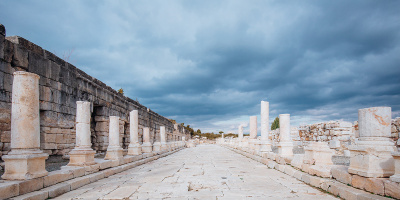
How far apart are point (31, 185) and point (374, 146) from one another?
6227 mm

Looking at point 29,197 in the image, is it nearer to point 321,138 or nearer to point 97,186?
point 97,186

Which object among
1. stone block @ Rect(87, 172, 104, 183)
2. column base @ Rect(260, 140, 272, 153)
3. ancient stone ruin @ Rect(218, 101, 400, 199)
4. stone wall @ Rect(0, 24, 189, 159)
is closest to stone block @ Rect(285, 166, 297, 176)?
ancient stone ruin @ Rect(218, 101, 400, 199)

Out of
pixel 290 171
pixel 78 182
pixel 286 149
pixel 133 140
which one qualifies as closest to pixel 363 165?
pixel 290 171

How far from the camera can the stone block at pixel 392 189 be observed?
12.1ft

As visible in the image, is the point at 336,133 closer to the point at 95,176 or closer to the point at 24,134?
the point at 95,176

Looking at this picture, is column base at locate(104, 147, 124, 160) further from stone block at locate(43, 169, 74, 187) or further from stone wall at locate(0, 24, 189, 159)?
stone block at locate(43, 169, 74, 187)

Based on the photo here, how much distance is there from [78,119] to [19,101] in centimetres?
267

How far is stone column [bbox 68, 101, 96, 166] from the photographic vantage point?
23.8 ft

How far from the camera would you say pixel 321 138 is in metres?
13.2

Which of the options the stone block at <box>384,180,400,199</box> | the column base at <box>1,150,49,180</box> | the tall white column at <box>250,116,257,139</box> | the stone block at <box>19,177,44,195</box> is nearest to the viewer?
the stone block at <box>384,180,400,199</box>

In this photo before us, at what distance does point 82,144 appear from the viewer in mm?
7613

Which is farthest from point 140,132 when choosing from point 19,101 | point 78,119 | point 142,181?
point 19,101

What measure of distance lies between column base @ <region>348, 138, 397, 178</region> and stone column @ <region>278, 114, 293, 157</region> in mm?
4675

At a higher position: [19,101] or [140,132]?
[19,101]
